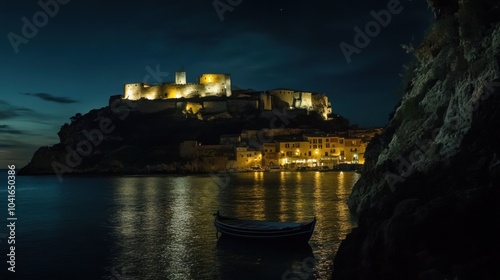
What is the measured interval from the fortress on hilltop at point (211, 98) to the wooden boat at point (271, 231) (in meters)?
77.9

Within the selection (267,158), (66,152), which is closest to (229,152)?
(267,158)

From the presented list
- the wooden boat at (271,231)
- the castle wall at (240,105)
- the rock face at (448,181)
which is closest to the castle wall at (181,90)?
the castle wall at (240,105)

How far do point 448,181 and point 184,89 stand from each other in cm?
9183

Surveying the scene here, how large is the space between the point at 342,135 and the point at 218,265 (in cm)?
7506

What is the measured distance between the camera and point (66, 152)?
91.1 meters

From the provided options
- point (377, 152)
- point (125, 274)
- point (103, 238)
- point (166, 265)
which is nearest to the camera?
point (125, 274)

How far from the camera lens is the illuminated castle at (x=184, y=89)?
323ft

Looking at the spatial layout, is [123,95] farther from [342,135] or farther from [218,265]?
[218,265]

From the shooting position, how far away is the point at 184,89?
98750 mm

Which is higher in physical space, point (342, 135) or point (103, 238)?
point (342, 135)

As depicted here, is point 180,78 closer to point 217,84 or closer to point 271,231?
point 217,84

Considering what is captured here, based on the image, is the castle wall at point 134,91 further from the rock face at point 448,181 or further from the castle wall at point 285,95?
the rock face at point 448,181

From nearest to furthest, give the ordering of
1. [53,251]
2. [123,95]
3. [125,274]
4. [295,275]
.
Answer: [295,275], [125,274], [53,251], [123,95]

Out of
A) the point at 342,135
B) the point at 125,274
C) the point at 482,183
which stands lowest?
the point at 125,274
